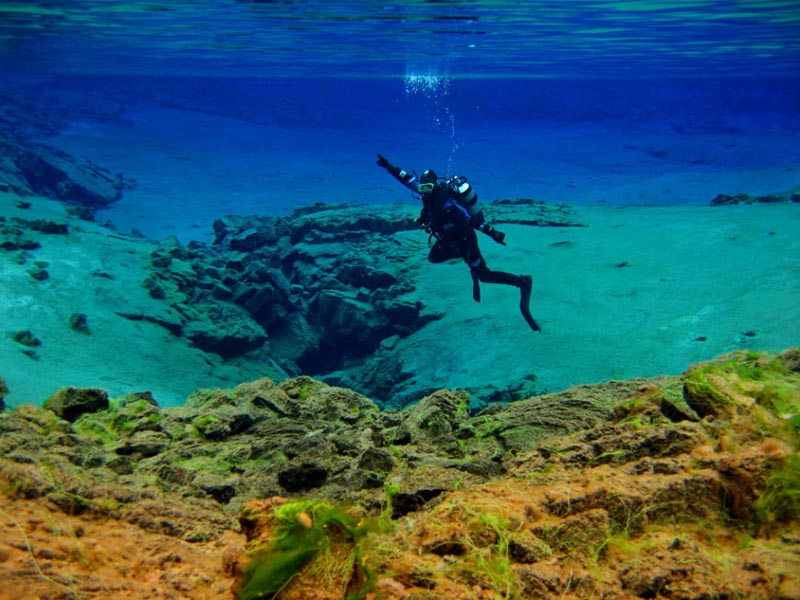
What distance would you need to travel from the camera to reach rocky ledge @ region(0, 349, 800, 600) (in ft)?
5.90

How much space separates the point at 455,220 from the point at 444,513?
313 inches

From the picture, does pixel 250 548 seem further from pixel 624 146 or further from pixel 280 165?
pixel 624 146

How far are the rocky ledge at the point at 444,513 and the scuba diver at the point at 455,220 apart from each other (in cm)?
609

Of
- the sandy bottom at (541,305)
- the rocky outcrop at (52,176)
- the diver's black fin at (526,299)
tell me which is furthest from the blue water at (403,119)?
the diver's black fin at (526,299)

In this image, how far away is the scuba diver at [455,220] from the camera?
9336 mm

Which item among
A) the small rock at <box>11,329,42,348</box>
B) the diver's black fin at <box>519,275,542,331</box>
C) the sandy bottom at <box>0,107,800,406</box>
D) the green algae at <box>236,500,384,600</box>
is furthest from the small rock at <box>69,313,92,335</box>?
the green algae at <box>236,500,384,600</box>

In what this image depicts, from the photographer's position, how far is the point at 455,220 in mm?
9719

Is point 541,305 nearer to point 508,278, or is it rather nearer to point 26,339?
point 508,278

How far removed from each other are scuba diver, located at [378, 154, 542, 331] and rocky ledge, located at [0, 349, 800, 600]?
609 centimetres

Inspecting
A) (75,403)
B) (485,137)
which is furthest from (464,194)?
(485,137)

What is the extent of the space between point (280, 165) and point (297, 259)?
70.2 ft

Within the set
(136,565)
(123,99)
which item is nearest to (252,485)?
(136,565)

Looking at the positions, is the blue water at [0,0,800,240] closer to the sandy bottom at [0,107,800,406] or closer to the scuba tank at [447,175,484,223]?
the sandy bottom at [0,107,800,406]

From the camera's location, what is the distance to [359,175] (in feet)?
114
